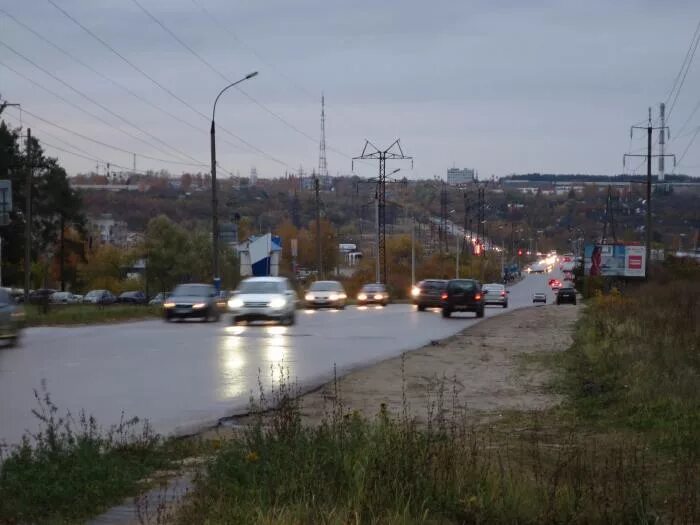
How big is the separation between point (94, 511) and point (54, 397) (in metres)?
7.79

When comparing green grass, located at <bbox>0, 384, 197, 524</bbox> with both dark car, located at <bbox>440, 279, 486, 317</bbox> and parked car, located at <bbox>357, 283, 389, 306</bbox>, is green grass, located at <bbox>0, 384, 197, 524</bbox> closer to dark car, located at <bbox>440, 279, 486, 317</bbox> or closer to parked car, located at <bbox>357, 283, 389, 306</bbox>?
dark car, located at <bbox>440, 279, 486, 317</bbox>

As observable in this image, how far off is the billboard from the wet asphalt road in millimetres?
45952

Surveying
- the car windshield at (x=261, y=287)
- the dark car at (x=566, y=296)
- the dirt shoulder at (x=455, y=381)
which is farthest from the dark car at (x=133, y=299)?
the dirt shoulder at (x=455, y=381)

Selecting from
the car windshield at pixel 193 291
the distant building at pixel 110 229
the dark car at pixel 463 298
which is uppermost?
the distant building at pixel 110 229

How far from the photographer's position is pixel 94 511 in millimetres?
7891

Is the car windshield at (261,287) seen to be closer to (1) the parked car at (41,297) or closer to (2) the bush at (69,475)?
(1) the parked car at (41,297)

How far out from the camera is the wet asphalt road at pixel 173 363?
47.3 feet

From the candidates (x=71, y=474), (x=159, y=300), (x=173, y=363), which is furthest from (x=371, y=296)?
(x=71, y=474)

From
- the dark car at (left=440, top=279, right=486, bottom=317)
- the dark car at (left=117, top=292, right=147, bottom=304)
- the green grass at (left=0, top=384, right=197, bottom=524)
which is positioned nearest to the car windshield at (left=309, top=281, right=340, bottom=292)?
the dark car at (left=440, top=279, right=486, bottom=317)

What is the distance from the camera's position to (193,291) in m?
40.9

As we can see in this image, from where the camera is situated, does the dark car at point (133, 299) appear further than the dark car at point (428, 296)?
Yes

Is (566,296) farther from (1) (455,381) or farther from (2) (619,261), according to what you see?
(1) (455,381)

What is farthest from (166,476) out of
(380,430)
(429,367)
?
(429,367)

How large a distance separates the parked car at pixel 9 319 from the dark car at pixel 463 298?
25.1m
